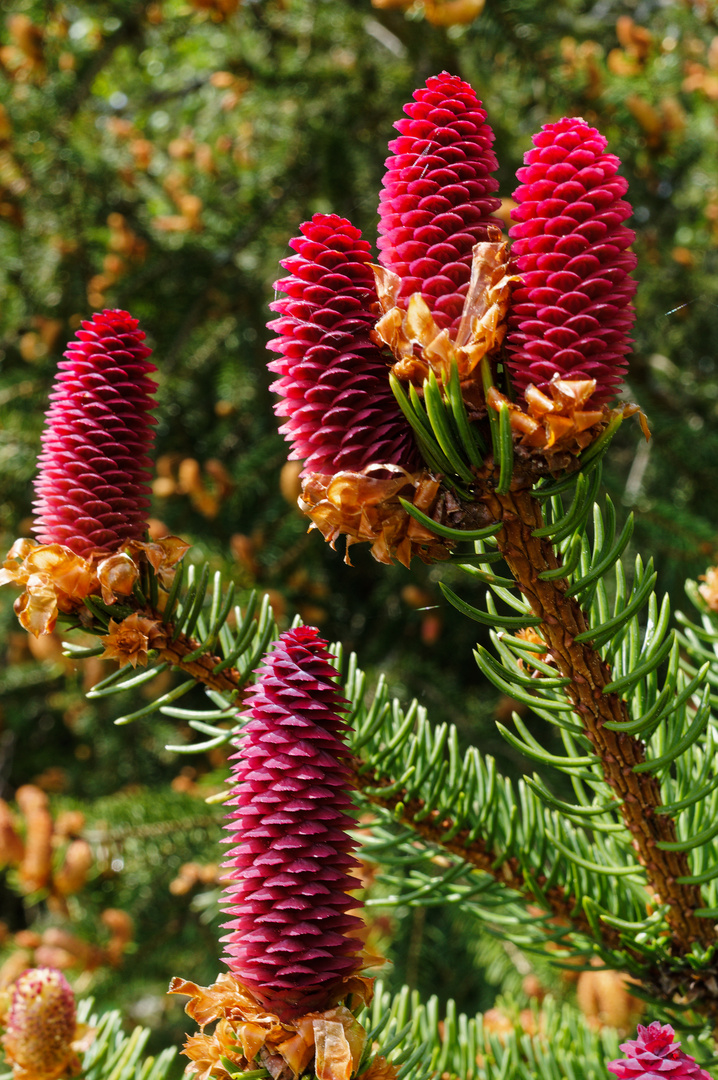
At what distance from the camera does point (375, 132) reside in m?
1.78

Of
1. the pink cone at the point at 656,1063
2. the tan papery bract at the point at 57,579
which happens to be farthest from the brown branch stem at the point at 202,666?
the pink cone at the point at 656,1063

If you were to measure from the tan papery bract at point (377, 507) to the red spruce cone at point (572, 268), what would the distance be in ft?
0.22

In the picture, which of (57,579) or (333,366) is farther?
(57,579)

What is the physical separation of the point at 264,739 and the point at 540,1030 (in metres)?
0.45

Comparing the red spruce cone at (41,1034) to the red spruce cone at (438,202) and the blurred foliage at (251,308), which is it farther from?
the blurred foliage at (251,308)

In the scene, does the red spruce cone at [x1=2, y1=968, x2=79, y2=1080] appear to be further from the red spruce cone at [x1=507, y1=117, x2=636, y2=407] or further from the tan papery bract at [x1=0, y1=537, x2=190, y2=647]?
the red spruce cone at [x1=507, y1=117, x2=636, y2=407]

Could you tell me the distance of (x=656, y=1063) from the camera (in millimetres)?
353

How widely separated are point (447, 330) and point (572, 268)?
0.20 ft

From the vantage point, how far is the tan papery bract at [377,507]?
34cm

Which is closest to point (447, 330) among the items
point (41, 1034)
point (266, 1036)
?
point (266, 1036)

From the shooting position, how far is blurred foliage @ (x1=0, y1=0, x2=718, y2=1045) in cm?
143

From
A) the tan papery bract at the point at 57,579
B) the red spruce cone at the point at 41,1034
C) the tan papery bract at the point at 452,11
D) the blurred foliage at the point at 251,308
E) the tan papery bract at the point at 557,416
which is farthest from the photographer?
the blurred foliage at the point at 251,308

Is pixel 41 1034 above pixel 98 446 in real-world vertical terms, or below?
below

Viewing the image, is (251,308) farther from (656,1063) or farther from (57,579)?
(656,1063)
